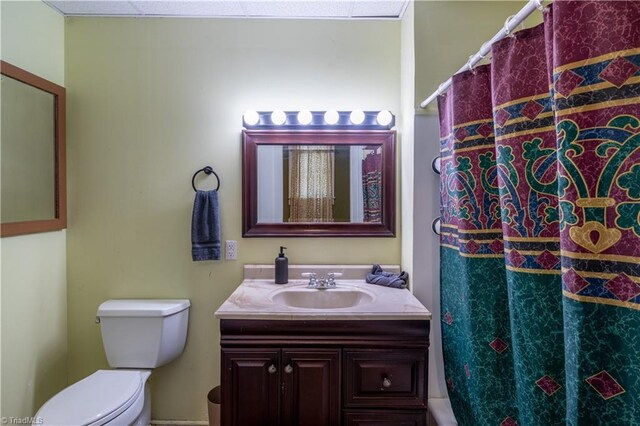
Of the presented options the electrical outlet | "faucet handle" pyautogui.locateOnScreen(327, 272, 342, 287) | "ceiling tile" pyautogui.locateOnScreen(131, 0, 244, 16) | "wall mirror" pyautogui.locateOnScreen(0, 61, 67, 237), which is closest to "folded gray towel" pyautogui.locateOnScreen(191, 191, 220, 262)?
the electrical outlet

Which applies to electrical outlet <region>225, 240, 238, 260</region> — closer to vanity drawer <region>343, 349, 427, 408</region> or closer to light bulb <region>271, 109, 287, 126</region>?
light bulb <region>271, 109, 287, 126</region>

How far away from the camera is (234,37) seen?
1.97 metres

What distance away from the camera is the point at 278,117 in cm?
190

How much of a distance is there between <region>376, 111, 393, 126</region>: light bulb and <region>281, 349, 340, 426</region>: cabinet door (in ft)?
4.10

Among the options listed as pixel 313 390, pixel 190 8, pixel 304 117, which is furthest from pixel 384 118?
pixel 313 390

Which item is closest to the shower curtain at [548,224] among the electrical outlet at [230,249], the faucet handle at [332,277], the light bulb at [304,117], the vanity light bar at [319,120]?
the vanity light bar at [319,120]

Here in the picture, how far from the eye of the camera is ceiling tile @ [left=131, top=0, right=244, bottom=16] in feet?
6.00

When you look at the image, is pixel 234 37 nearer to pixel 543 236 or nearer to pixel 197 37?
pixel 197 37

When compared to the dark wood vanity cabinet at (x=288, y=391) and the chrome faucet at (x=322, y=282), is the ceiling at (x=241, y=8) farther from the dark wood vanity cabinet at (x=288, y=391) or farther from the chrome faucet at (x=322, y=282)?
the dark wood vanity cabinet at (x=288, y=391)

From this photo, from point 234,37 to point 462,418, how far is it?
2283 mm

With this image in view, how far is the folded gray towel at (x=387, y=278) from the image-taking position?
1821 millimetres

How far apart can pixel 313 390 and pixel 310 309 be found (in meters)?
0.35

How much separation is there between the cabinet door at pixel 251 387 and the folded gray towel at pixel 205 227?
25.6 inches

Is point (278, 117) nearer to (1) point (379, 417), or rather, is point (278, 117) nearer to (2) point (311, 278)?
(2) point (311, 278)
